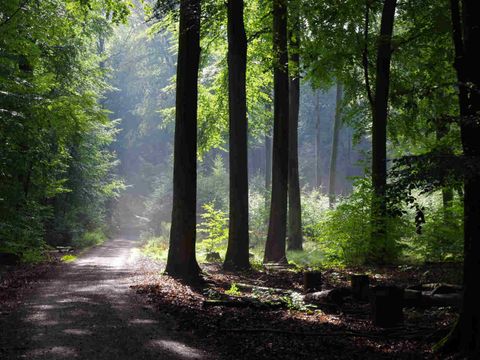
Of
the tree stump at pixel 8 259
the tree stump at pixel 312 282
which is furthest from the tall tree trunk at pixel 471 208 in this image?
the tree stump at pixel 8 259

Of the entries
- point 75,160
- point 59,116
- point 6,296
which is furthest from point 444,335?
point 75,160

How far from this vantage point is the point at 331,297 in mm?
9320

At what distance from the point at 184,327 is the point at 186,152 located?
5716mm

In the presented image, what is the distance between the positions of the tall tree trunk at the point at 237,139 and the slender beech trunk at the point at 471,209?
30.5ft

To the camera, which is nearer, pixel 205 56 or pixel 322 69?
pixel 322 69

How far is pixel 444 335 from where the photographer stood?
6293 mm

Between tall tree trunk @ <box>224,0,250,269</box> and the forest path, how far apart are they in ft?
15.1

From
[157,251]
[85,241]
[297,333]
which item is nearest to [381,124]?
[297,333]

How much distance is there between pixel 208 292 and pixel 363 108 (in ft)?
42.8

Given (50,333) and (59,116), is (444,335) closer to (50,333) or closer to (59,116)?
(50,333)

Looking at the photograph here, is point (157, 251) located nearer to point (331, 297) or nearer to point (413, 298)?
point (331, 297)

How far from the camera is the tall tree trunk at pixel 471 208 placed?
18.1 feet

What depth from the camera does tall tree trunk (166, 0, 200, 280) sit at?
1217 centimetres

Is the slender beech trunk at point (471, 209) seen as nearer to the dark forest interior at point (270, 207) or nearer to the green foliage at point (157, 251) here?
the dark forest interior at point (270, 207)
